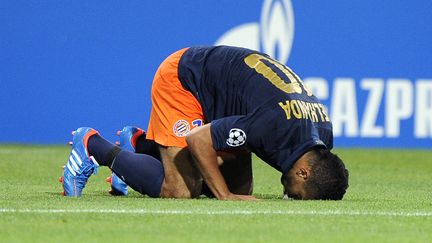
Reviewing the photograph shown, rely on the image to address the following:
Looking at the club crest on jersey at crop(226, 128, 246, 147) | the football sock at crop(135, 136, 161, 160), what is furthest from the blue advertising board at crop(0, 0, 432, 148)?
the club crest on jersey at crop(226, 128, 246, 147)

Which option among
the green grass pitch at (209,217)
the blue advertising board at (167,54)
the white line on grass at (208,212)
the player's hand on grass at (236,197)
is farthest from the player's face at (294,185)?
the blue advertising board at (167,54)

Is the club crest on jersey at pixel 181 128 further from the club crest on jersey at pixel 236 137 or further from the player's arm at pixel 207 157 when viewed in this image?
the club crest on jersey at pixel 236 137

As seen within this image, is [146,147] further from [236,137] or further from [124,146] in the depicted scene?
[236,137]

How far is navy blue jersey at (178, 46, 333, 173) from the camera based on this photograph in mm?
6664

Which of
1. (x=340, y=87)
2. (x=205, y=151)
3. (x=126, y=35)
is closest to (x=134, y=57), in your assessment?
(x=126, y=35)

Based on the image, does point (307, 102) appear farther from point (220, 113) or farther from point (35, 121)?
point (35, 121)

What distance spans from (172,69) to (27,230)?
243 centimetres

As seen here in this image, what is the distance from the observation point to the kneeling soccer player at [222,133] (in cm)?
668

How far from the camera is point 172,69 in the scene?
753 cm

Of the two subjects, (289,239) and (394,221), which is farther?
(394,221)

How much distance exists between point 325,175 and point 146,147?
178cm

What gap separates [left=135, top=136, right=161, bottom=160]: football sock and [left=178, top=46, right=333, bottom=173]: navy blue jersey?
2.38ft

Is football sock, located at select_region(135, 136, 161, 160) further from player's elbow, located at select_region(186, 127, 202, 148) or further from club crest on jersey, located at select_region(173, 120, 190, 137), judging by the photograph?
player's elbow, located at select_region(186, 127, 202, 148)

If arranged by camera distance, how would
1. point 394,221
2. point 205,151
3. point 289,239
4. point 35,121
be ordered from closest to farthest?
point 289,239 < point 394,221 < point 205,151 < point 35,121
